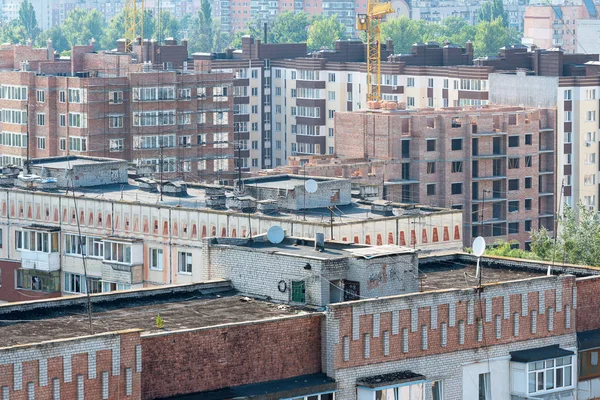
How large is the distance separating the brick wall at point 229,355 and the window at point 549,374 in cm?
769

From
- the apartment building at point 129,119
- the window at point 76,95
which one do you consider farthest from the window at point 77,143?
the window at point 76,95

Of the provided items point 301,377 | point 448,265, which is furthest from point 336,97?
point 301,377

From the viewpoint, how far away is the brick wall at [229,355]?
4700 centimetres

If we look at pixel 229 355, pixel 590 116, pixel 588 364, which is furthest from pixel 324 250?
pixel 590 116

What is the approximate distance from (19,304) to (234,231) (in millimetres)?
31110

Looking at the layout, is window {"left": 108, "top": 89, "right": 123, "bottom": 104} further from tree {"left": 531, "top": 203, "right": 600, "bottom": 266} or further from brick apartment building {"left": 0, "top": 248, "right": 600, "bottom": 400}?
brick apartment building {"left": 0, "top": 248, "right": 600, "bottom": 400}

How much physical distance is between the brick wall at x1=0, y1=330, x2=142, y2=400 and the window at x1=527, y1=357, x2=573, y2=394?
1400 cm

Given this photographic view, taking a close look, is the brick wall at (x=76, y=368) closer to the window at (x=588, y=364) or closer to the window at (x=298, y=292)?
the window at (x=298, y=292)

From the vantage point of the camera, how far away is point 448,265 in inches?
2483

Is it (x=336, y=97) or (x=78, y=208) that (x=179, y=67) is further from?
(x=78, y=208)

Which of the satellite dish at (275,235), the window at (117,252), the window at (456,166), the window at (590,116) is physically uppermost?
the window at (590,116)

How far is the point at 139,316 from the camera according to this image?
52750 mm

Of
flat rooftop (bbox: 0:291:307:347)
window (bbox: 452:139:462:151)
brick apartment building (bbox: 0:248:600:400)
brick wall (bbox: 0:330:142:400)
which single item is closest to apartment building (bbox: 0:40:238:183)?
window (bbox: 452:139:462:151)

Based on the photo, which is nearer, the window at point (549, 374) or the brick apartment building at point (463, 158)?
the window at point (549, 374)
